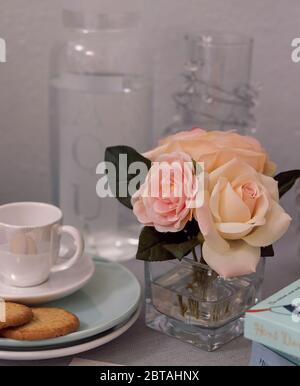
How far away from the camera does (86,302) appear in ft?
2.83

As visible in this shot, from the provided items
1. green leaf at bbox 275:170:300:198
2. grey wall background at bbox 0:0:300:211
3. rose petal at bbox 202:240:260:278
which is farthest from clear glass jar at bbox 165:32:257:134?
rose petal at bbox 202:240:260:278

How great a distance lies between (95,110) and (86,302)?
32 cm

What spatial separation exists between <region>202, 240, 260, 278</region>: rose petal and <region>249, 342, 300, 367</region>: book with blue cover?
72mm

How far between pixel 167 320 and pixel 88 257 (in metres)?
0.14

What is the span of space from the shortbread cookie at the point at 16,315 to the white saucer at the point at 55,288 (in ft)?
0.11

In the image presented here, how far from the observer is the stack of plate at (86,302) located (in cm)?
75

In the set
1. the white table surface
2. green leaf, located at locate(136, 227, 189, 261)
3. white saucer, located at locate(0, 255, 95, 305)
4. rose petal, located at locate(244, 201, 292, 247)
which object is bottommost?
the white table surface

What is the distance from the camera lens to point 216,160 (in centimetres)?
77

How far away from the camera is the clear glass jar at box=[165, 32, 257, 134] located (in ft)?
3.53

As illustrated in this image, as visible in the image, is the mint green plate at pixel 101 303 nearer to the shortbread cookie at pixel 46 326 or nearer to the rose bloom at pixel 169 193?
the shortbread cookie at pixel 46 326

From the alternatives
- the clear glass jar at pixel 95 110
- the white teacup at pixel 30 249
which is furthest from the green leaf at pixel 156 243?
the clear glass jar at pixel 95 110

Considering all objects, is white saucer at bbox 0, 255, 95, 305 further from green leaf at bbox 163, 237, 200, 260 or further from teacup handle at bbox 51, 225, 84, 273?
green leaf at bbox 163, 237, 200, 260
